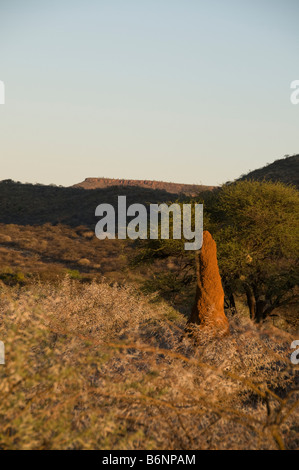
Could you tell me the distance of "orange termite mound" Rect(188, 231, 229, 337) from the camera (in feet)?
37.6

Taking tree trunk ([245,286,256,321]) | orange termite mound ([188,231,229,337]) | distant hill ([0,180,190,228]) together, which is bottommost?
tree trunk ([245,286,256,321])

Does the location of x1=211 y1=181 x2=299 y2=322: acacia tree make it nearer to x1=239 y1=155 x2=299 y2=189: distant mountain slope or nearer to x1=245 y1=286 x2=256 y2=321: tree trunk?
x1=245 y1=286 x2=256 y2=321: tree trunk

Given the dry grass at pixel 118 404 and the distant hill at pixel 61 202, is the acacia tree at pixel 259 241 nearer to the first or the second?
the dry grass at pixel 118 404

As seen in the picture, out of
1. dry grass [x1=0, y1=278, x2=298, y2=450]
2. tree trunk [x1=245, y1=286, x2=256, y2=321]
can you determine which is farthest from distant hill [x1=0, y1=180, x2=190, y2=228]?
dry grass [x1=0, y1=278, x2=298, y2=450]

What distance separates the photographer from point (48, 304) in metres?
12.0

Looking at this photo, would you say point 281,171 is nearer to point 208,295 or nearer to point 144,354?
point 208,295

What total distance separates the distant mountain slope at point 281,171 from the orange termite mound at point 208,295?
42979mm

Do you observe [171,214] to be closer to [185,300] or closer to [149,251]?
[149,251]

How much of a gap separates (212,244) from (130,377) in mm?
7118

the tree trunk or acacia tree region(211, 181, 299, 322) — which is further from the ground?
acacia tree region(211, 181, 299, 322)

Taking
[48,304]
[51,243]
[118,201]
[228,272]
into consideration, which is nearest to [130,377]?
[48,304]

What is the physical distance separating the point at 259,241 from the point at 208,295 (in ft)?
26.4

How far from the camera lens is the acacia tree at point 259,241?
18547 mm

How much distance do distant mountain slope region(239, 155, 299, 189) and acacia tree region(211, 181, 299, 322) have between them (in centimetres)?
3425
